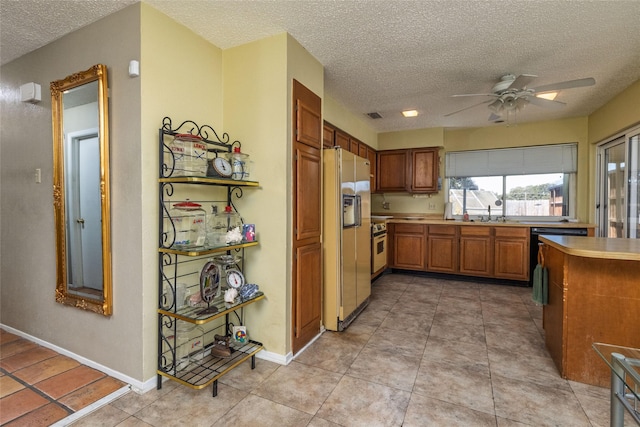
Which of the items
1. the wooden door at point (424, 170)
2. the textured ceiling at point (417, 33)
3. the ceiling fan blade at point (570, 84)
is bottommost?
the wooden door at point (424, 170)

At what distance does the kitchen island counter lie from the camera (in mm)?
1994

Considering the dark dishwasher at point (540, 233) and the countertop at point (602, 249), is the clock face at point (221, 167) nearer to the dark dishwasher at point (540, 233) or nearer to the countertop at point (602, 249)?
the countertop at point (602, 249)

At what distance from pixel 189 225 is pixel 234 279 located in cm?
50

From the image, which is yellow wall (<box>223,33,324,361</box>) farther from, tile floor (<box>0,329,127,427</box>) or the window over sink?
the window over sink

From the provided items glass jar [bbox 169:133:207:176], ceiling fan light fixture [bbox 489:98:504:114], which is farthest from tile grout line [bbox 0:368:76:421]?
ceiling fan light fixture [bbox 489:98:504:114]

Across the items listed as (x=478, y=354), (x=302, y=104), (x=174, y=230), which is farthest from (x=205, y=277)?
(x=478, y=354)

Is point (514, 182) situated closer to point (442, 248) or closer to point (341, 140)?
point (442, 248)

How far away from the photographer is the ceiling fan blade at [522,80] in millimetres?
2555

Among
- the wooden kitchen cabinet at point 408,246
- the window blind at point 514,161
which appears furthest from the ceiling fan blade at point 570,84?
the wooden kitchen cabinet at point 408,246

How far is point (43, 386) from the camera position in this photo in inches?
80.6

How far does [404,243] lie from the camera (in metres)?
5.14

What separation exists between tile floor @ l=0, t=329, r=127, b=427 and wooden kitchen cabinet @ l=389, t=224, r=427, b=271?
13.5 ft

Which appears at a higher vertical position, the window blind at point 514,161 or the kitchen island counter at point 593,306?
the window blind at point 514,161

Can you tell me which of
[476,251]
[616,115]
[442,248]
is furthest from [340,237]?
[616,115]
